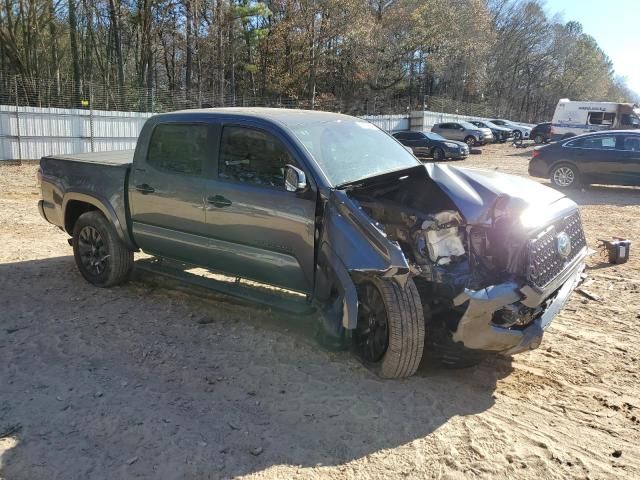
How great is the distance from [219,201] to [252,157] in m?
0.47

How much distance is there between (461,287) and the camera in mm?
3518

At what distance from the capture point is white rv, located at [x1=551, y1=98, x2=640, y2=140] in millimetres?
28000

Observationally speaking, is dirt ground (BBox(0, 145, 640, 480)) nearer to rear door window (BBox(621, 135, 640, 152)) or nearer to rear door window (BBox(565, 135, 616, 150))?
rear door window (BBox(621, 135, 640, 152))

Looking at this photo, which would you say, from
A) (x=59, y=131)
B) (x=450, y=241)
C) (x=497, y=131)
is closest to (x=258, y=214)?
(x=450, y=241)

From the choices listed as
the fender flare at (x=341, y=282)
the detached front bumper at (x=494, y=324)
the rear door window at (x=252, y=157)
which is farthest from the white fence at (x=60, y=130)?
the detached front bumper at (x=494, y=324)

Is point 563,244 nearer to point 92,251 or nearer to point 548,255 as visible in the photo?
point 548,255

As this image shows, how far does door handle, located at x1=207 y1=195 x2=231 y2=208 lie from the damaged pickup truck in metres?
0.02

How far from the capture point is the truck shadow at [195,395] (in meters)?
3.06

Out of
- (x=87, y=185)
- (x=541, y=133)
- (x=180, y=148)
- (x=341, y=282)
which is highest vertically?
(x=541, y=133)

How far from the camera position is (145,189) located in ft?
17.0

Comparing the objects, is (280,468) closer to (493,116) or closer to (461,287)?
(461,287)

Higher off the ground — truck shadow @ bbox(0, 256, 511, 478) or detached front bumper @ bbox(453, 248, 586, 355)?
detached front bumper @ bbox(453, 248, 586, 355)

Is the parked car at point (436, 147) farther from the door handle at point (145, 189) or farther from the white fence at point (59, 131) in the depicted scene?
the door handle at point (145, 189)

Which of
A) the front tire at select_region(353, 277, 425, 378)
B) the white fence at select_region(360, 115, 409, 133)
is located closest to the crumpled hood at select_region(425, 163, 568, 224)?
the front tire at select_region(353, 277, 425, 378)
